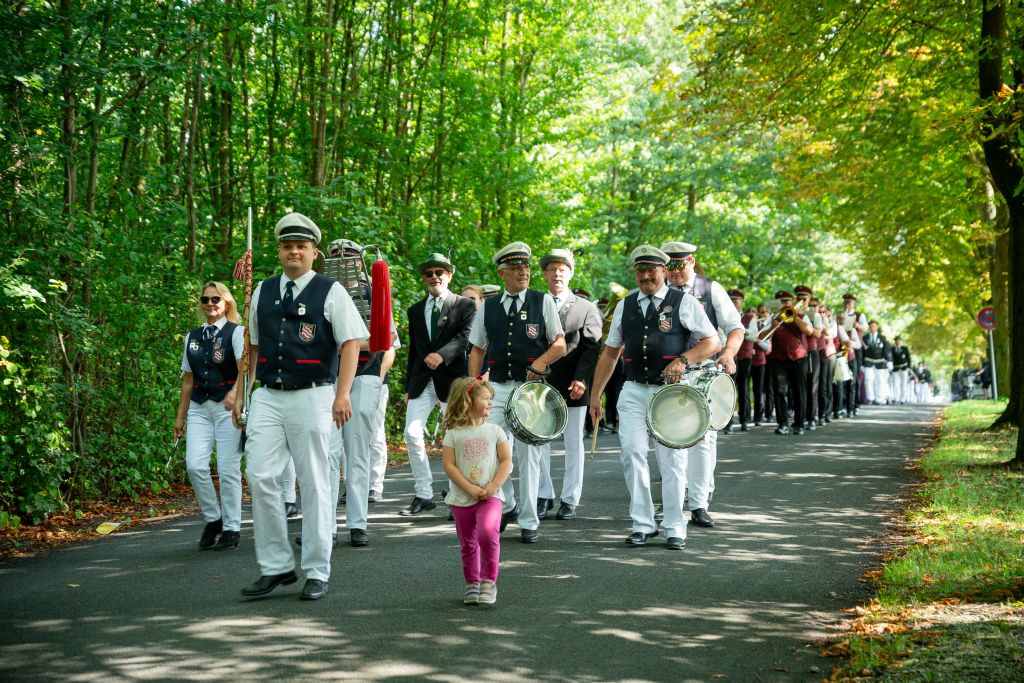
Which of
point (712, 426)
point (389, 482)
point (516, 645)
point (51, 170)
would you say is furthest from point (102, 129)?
point (516, 645)

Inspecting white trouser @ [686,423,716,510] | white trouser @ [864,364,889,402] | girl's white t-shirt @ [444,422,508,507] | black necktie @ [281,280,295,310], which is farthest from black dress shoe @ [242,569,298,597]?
white trouser @ [864,364,889,402]

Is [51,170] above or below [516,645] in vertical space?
above

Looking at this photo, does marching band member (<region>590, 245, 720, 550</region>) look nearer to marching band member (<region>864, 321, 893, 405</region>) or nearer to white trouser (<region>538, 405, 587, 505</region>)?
white trouser (<region>538, 405, 587, 505</region>)

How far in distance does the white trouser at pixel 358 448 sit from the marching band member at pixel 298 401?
1615 millimetres

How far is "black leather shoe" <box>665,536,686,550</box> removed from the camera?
8828 millimetres

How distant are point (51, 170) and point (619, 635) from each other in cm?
825

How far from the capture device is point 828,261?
41.9 meters

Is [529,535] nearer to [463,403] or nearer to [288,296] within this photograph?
[463,403]

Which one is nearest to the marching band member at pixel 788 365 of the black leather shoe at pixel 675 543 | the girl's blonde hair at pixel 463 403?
the black leather shoe at pixel 675 543

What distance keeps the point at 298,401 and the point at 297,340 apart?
39cm

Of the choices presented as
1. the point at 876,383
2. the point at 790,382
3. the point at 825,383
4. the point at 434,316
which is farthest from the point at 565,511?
the point at 876,383

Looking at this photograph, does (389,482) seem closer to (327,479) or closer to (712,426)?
(712,426)

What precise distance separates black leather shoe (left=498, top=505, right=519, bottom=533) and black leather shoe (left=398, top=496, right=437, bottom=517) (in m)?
1.17

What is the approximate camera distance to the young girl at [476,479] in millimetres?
6977
